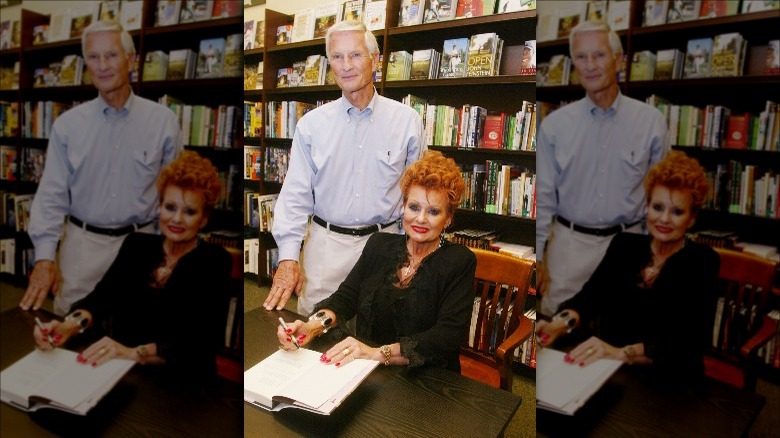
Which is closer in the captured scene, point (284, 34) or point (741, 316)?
point (741, 316)

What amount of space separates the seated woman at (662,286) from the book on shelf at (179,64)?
109cm

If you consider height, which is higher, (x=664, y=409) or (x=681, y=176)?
(x=681, y=176)

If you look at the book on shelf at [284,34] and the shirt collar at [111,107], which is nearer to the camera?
the shirt collar at [111,107]

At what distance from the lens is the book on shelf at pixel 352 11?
1.29 metres

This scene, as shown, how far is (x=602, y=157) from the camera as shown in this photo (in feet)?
3.48

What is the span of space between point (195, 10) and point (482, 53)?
2.41 feet

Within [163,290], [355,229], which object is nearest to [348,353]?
[355,229]

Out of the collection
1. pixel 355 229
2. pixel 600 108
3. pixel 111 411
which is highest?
pixel 600 108

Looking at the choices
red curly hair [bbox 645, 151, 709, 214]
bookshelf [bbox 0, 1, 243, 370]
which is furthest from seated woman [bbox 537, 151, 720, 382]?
bookshelf [bbox 0, 1, 243, 370]

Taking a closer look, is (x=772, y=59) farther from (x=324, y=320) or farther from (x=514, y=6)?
(x=324, y=320)

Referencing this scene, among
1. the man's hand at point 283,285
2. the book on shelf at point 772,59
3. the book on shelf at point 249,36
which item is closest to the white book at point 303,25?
the book on shelf at point 249,36

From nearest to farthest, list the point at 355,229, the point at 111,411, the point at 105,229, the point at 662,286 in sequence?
the point at 662,286, the point at 105,229, the point at 111,411, the point at 355,229

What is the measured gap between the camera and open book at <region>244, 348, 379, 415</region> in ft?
3.95

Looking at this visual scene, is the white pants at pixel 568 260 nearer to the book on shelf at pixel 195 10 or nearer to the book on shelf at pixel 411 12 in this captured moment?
the book on shelf at pixel 411 12
